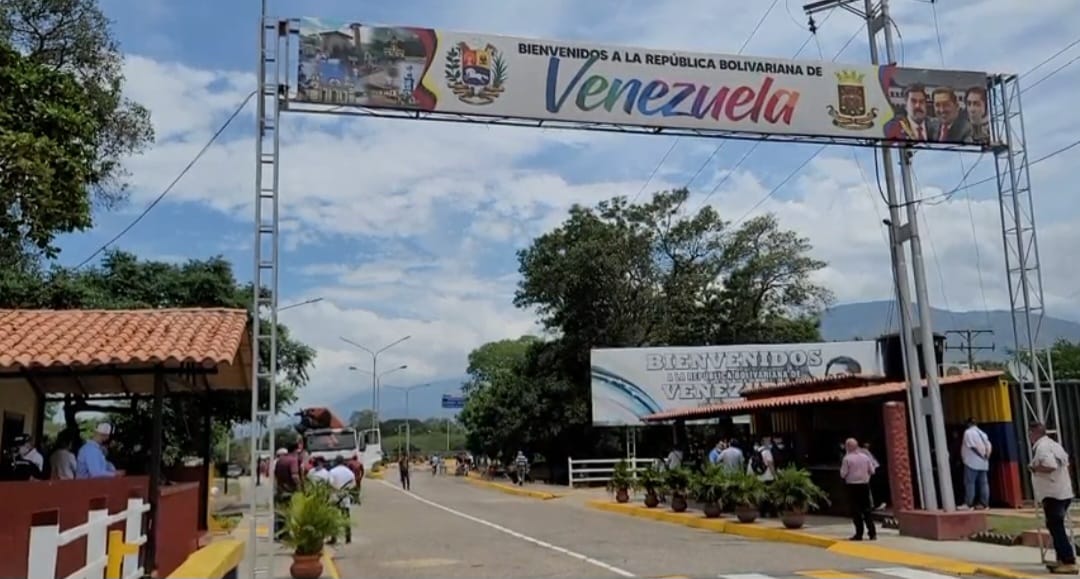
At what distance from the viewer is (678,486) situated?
81.0 feet

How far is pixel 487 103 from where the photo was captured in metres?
14.0

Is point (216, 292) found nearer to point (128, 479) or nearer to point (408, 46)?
point (408, 46)

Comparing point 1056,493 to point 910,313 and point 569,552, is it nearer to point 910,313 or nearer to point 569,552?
point 910,313

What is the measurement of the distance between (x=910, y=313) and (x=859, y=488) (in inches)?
120

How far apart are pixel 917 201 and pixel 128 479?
12.8m

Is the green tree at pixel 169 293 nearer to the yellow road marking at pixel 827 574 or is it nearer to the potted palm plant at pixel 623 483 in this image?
the potted palm plant at pixel 623 483

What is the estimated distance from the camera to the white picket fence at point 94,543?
5855 millimetres

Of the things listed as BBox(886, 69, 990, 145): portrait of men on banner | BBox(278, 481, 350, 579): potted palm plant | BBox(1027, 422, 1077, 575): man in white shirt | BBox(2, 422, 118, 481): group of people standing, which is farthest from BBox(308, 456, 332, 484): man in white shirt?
BBox(886, 69, 990, 145): portrait of men on banner

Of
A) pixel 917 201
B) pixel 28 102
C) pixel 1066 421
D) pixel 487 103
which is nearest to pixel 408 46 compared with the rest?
pixel 487 103

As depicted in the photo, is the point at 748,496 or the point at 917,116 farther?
the point at 748,496

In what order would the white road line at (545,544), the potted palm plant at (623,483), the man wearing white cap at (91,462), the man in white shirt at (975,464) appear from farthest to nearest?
the potted palm plant at (623,483) → the man in white shirt at (975,464) → the white road line at (545,544) → the man wearing white cap at (91,462)

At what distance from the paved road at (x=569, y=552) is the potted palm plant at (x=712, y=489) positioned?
2.98 ft

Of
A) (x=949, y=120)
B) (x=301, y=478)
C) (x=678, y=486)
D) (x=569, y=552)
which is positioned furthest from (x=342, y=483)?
(x=949, y=120)

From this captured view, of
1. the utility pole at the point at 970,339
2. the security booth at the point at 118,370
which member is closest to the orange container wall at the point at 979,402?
the security booth at the point at 118,370
